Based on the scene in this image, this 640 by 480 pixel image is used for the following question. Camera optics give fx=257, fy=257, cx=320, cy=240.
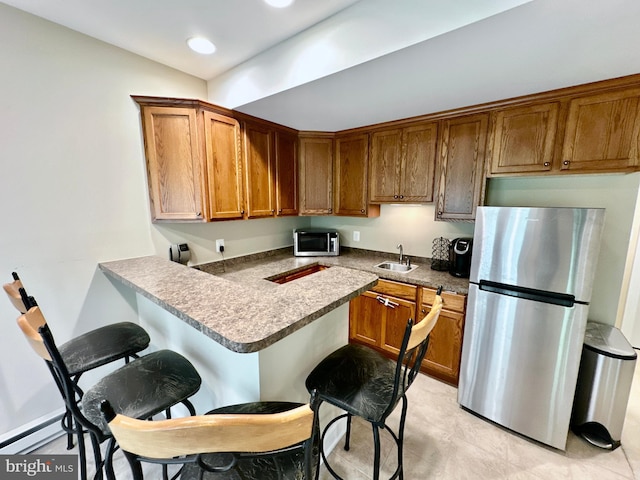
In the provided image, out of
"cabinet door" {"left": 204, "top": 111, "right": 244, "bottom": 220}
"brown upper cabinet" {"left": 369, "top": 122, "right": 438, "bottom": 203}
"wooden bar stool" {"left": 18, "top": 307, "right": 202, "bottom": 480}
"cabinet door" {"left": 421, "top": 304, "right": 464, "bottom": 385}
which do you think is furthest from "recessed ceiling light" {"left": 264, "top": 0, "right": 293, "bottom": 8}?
"cabinet door" {"left": 421, "top": 304, "right": 464, "bottom": 385}

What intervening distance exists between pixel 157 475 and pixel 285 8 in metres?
2.74

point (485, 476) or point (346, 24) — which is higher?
point (346, 24)

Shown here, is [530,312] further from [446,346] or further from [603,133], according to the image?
[603,133]

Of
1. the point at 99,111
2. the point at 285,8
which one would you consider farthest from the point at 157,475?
the point at 285,8

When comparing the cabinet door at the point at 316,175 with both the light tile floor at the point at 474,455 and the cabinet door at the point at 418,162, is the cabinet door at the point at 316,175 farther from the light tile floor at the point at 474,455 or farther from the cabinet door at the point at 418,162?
the light tile floor at the point at 474,455

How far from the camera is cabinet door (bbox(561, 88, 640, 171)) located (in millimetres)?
1568

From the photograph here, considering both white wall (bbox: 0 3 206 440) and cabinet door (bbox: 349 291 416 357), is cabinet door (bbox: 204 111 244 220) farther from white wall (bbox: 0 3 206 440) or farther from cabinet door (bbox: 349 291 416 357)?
cabinet door (bbox: 349 291 416 357)

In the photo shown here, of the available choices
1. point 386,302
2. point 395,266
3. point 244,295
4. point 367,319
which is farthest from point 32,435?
point 395,266

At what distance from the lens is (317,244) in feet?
10.1

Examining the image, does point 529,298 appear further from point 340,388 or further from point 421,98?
point 421,98

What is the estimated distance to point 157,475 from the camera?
Answer: 150 cm

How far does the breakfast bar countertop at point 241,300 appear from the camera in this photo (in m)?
0.92

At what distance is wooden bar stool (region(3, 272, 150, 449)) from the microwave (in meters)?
1.76

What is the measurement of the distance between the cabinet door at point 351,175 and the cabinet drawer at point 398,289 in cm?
81
